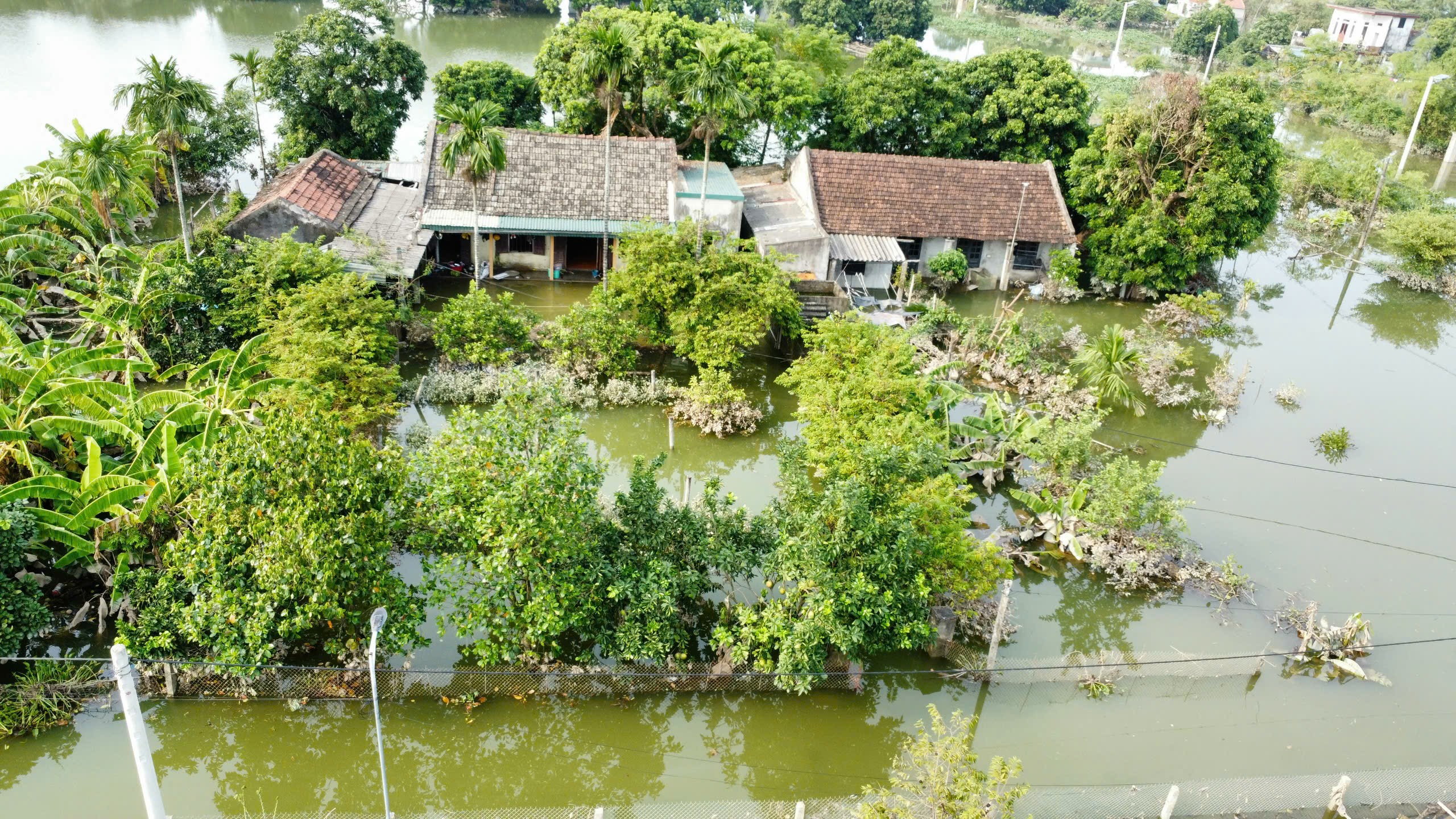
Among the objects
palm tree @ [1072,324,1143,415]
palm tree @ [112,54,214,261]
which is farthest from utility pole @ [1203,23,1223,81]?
palm tree @ [112,54,214,261]

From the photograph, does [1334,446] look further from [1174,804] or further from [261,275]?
[261,275]

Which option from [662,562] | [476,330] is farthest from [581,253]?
[662,562]

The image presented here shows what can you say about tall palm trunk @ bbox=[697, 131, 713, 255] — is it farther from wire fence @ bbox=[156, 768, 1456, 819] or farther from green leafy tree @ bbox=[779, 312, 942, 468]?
wire fence @ bbox=[156, 768, 1456, 819]

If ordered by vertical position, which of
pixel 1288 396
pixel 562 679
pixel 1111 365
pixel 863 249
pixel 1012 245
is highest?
pixel 1012 245

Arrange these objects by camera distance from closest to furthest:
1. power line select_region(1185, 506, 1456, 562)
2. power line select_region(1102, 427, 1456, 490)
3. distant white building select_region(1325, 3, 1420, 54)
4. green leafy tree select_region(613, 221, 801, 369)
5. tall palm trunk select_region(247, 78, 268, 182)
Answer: power line select_region(1185, 506, 1456, 562) → green leafy tree select_region(613, 221, 801, 369) → power line select_region(1102, 427, 1456, 490) → tall palm trunk select_region(247, 78, 268, 182) → distant white building select_region(1325, 3, 1420, 54)

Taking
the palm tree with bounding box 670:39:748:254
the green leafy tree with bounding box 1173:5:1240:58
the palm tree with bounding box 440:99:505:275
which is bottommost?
the palm tree with bounding box 440:99:505:275
